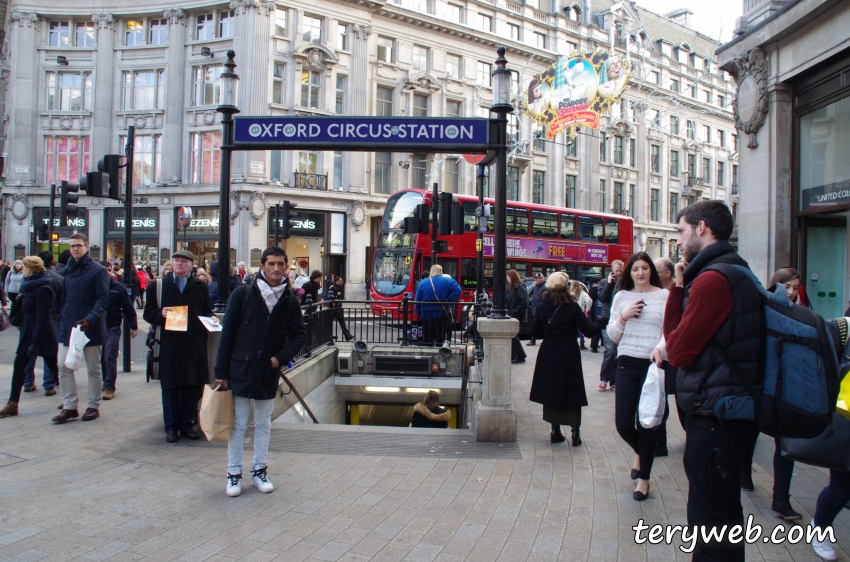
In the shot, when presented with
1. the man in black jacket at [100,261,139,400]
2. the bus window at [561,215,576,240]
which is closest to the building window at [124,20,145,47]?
the bus window at [561,215,576,240]

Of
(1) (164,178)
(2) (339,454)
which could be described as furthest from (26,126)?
(2) (339,454)

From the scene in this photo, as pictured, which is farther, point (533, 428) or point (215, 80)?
point (215, 80)

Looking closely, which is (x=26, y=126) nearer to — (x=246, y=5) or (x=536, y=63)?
(x=246, y=5)

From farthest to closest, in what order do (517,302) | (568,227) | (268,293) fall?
(568,227) < (517,302) < (268,293)

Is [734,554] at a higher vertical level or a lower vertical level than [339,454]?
higher

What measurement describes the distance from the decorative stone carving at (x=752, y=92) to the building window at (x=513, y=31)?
3391cm

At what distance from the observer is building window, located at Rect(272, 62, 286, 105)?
3198 cm

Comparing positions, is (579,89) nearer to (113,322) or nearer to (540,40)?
(113,322)

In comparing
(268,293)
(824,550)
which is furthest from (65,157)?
(824,550)

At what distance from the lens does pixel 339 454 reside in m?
5.84

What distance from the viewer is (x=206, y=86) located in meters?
32.5

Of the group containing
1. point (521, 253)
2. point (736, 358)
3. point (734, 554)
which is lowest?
point (734, 554)

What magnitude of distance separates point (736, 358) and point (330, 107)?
3273cm

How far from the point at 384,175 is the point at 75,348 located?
98.2 feet
